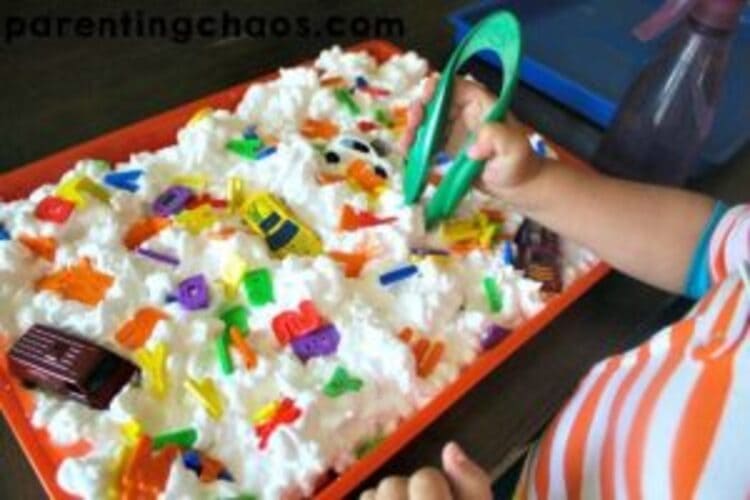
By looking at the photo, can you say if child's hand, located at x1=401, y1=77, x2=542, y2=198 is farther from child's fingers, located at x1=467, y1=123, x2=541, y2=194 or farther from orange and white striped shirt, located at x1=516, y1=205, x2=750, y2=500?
orange and white striped shirt, located at x1=516, y1=205, x2=750, y2=500

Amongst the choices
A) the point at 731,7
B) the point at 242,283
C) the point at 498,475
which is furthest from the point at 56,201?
the point at 731,7

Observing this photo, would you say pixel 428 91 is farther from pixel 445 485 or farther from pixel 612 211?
pixel 445 485

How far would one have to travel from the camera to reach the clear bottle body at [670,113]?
647mm

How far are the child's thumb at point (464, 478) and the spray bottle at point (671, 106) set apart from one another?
37cm

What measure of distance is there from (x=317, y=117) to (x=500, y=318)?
0.25 meters

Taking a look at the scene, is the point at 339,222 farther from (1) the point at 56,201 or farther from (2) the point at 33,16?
(2) the point at 33,16

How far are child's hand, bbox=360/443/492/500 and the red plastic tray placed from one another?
6 cm

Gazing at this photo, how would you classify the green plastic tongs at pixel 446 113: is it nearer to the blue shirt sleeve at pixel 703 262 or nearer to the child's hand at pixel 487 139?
the child's hand at pixel 487 139

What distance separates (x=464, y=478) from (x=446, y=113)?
28 centimetres

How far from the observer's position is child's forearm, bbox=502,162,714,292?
1.78ft

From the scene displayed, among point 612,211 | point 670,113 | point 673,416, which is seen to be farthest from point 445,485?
point 670,113

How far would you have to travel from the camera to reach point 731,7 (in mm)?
586

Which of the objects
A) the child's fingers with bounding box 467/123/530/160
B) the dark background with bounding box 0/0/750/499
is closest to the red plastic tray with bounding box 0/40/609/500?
the dark background with bounding box 0/0/750/499

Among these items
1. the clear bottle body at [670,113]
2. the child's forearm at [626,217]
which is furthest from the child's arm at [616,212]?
the clear bottle body at [670,113]
